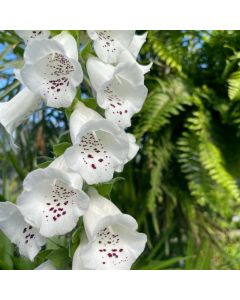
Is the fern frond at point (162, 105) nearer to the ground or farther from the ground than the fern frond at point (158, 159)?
farther from the ground

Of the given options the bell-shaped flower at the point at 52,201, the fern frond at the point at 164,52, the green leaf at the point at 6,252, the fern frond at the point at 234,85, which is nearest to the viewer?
the bell-shaped flower at the point at 52,201

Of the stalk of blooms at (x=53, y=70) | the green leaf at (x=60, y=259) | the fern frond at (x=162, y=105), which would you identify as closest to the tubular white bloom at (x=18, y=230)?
the green leaf at (x=60, y=259)

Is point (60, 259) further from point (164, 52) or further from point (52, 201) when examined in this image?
Result: point (164, 52)

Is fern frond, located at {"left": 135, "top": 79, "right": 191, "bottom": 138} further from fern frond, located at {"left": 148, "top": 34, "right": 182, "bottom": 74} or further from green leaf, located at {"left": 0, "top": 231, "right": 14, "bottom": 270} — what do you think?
green leaf, located at {"left": 0, "top": 231, "right": 14, "bottom": 270}

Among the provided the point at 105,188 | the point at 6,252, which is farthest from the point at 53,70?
the point at 6,252

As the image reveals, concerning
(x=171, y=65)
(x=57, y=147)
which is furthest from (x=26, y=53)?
(x=171, y=65)

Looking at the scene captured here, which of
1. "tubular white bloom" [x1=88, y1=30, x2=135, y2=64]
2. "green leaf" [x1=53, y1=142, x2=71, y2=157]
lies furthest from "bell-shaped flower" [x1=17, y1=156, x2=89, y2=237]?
"tubular white bloom" [x1=88, y1=30, x2=135, y2=64]

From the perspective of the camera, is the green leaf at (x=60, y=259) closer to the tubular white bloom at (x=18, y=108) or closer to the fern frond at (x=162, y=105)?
the tubular white bloom at (x=18, y=108)
